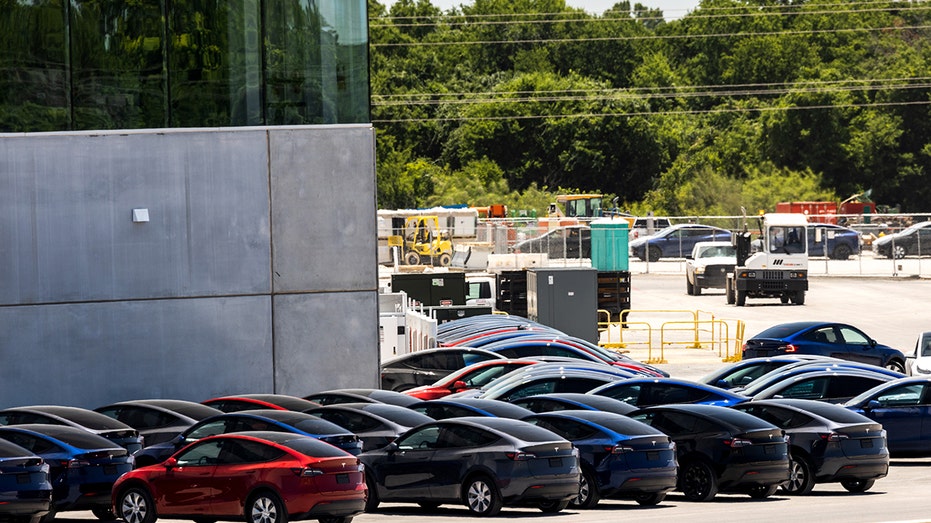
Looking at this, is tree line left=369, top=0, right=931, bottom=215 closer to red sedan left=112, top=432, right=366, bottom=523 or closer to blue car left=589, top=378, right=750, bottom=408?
blue car left=589, top=378, right=750, bottom=408

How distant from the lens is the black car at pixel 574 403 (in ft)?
67.6

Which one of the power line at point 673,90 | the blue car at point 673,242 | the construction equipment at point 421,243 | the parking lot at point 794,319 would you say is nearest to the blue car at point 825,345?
the parking lot at point 794,319

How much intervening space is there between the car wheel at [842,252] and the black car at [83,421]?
176ft

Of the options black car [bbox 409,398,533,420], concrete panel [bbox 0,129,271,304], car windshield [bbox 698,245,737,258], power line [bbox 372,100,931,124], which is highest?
power line [bbox 372,100,931,124]

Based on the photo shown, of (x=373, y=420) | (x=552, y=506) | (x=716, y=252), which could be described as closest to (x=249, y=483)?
(x=373, y=420)

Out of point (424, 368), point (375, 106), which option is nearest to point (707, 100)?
point (375, 106)

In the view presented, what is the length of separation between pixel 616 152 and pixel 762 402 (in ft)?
277

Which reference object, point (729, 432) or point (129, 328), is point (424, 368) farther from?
point (729, 432)

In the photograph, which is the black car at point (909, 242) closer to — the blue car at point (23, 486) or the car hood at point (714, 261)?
the car hood at point (714, 261)

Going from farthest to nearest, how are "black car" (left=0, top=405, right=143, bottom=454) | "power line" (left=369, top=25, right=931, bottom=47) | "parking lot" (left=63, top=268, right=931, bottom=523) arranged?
"power line" (left=369, top=25, right=931, bottom=47), "black car" (left=0, top=405, right=143, bottom=454), "parking lot" (left=63, top=268, right=931, bottom=523)

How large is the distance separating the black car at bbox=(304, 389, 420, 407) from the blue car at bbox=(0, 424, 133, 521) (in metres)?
4.38

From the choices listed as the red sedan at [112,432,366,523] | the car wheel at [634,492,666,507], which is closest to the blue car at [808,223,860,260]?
the car wheel at [634,492,666,507]

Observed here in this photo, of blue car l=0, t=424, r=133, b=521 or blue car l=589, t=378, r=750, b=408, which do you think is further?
blue car l=589, t=378, r=750, b=408

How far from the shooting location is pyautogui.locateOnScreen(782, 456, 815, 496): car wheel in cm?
1998
